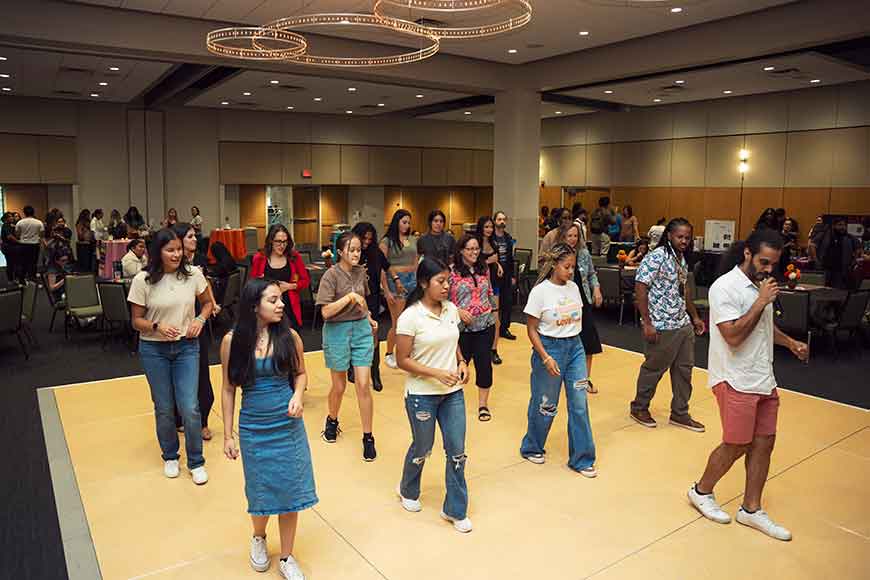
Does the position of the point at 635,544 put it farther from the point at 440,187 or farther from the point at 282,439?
the point at 440,187

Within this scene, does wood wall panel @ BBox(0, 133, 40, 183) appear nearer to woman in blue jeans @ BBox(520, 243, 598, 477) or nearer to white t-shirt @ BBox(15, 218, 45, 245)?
white t-shirt @ BBox(15, 218, 45, 245)

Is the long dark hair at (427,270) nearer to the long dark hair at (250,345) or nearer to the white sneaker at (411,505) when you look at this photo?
the long dark hair at (250,345)

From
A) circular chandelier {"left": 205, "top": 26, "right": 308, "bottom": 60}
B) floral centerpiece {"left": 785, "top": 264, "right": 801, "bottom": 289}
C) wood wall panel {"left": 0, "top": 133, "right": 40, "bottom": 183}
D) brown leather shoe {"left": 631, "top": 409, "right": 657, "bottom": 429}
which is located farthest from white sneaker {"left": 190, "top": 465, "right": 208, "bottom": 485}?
wood wall panel {"left": 0, "top": 133, "right": 40, "bottom": 183}

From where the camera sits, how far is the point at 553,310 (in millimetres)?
4746

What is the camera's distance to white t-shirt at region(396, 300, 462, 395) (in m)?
3.92

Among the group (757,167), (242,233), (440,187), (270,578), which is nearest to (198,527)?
(270,578)

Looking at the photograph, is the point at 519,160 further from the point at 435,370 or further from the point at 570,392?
the point at 435,370

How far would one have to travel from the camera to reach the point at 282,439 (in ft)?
11.1

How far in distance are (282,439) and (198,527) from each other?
49.7 inches

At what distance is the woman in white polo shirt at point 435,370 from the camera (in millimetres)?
3920

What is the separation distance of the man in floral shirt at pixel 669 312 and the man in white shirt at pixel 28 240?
13404 millimetres

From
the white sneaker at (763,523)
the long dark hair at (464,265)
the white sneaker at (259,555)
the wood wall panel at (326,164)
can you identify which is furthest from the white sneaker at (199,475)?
the wood wall panel at (326,164)

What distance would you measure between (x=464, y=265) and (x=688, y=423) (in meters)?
2.34

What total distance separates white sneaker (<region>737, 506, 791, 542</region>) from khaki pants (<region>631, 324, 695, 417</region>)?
1695 mm
